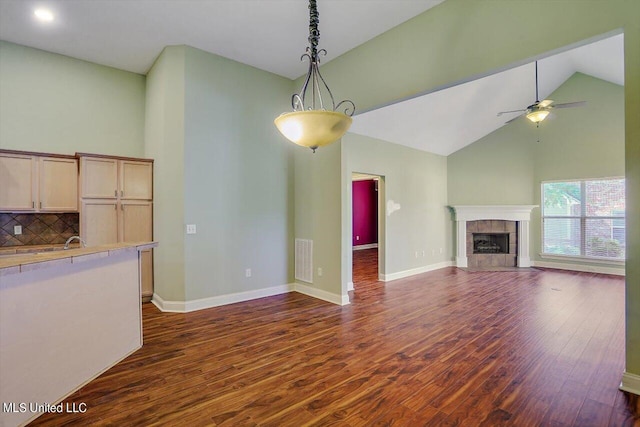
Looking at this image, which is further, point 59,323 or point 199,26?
point 199,26

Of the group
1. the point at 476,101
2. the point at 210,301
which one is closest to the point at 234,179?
the point at 210,301

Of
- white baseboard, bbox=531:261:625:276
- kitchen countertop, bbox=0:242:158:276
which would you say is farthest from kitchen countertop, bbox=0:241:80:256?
white baseboard, bbox=531:261:625:276

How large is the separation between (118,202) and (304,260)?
Answer: 2824mm

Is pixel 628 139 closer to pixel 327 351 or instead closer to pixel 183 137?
pixel 327 351

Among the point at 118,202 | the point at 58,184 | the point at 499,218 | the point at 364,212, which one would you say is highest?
the point at 58,184

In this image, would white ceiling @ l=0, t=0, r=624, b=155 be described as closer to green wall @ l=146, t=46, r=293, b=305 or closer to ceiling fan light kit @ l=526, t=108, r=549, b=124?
green wall @ l=146, t=46, r=293, b=305

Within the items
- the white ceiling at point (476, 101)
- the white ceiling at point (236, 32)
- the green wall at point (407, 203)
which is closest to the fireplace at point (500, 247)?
the green wall at point (407, 203)

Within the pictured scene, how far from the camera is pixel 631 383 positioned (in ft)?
7.29

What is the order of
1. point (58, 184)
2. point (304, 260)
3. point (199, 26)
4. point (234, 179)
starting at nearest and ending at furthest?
1. point (199, 26)
2. point (58, 184)
3. point (234, 179)
4. point (304, 260)

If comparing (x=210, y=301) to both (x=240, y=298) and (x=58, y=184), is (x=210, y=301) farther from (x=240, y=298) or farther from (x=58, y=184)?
(x=58, y=184)

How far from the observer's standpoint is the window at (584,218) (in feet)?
21.5

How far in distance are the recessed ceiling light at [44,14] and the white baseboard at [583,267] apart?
9993mm

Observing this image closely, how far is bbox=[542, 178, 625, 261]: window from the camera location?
6555 mm

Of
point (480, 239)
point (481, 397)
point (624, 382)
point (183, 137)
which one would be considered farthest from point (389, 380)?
point (480, 239)
